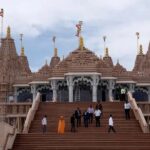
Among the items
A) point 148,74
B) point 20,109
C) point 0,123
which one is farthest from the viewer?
point 148,74

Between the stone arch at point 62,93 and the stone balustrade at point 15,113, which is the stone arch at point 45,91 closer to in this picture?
the stone arch at point 62,93

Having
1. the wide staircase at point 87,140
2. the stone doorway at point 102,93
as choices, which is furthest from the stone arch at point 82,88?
the wide staircase at point 87,140

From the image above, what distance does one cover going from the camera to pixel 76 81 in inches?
1960

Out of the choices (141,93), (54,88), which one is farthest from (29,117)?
(141,93)

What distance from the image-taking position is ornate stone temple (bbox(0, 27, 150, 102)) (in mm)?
49469

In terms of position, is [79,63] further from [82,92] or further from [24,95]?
[24,95]

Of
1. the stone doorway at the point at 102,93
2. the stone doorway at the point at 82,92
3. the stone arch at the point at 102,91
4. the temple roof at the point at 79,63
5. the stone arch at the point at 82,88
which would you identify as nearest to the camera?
the temple roof at the point at 79,63

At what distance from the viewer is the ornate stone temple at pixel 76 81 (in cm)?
4947

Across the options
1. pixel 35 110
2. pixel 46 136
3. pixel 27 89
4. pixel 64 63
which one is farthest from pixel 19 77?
pixel 46 136

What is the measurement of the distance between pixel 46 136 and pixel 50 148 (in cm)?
182

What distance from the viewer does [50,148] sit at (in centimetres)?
2195

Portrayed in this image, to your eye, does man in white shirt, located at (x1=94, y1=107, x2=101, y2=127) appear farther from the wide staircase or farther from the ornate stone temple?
the ornate stone temple

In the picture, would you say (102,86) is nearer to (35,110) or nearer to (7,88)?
(7,88)

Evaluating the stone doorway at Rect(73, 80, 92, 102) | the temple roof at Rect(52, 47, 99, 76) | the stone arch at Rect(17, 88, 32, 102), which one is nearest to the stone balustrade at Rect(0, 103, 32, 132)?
the temple roof at Rect(52, 47, 99, 76)
